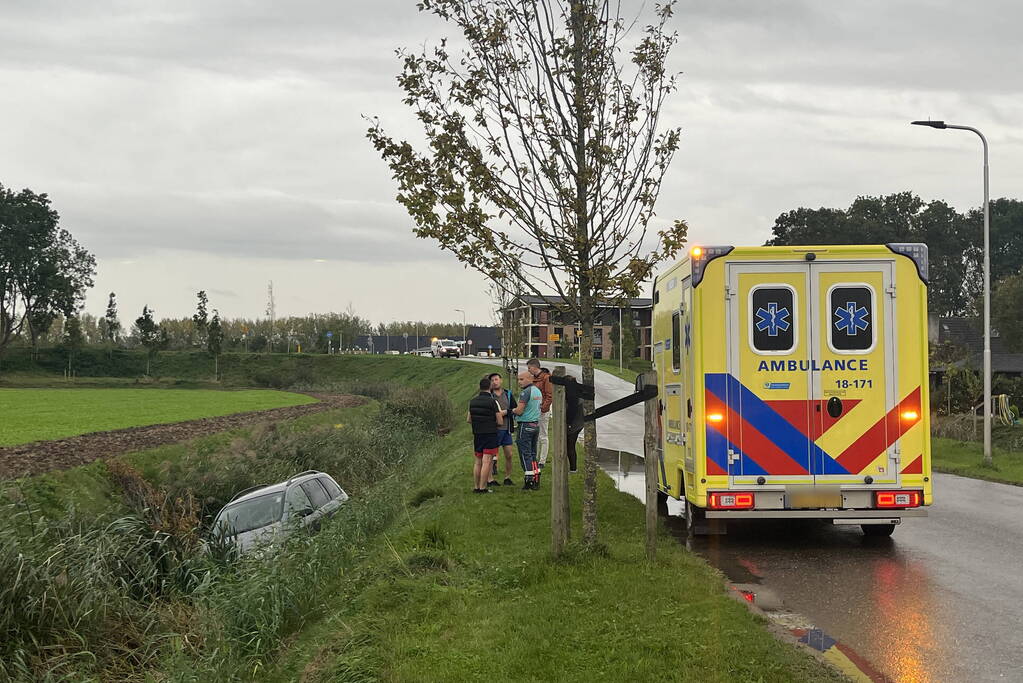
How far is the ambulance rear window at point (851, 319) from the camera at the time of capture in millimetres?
10195

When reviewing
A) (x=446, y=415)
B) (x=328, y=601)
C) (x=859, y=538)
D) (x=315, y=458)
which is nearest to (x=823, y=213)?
(x=446, y=415)

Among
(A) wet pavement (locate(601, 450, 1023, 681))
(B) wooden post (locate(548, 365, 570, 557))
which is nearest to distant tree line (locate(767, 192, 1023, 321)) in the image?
(A) wet pavement (locate(601, 450, 1023, 681))

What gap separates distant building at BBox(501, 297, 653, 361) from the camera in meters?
12.0

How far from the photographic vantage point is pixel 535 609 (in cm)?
733

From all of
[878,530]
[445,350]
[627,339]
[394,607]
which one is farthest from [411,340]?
[394,607]

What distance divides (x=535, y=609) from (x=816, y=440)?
4205mm

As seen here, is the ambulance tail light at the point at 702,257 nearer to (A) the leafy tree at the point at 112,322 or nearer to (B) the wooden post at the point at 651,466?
(B) the wooden post at the point at 651,466

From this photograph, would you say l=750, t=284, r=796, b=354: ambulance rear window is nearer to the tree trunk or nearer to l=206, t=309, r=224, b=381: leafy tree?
the tree trunk

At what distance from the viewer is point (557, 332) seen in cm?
11931

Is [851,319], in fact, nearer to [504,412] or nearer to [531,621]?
[531,621]

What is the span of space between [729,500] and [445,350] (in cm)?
9145

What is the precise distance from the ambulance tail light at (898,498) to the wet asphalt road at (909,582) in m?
0.59

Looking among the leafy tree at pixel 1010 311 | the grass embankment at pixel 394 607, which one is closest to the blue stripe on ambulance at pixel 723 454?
the grass embankment at pixel 394 607

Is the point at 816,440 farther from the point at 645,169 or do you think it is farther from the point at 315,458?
the point at 315,458
